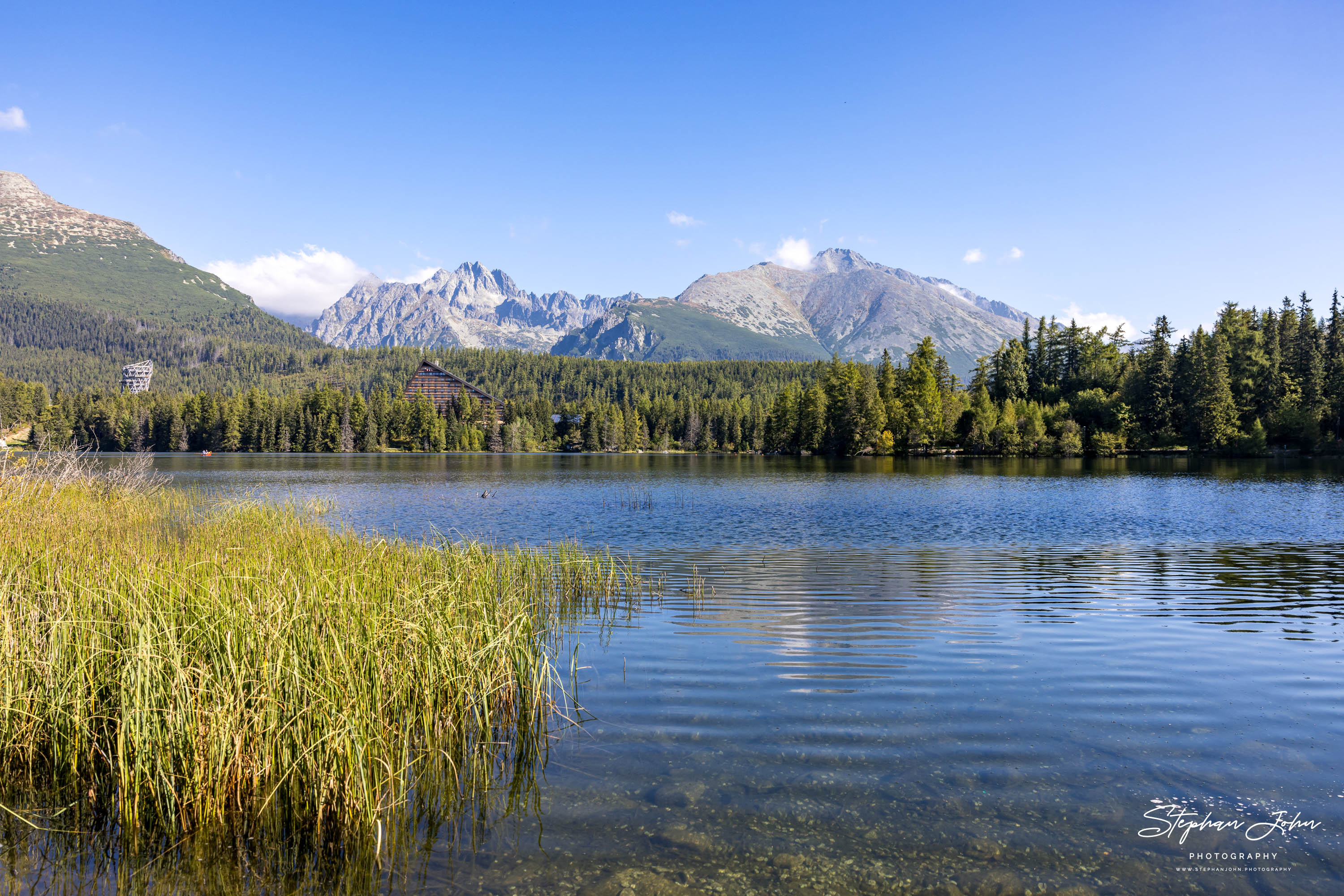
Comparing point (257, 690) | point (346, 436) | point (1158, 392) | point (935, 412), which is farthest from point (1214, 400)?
point (346, 436)

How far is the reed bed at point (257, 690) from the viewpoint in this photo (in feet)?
21.1

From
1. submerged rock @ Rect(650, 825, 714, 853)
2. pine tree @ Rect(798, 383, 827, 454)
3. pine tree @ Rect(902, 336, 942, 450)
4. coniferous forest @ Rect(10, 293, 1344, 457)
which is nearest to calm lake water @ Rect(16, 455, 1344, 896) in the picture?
submerged rock @ Rect(650, 825, 714, 853)

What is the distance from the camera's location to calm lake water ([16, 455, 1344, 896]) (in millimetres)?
6148

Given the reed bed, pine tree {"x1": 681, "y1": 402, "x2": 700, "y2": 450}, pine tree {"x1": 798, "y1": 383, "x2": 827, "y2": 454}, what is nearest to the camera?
the reed bed

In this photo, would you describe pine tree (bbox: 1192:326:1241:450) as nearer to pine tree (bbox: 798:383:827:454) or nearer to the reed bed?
pine tree (bbox: 798:383:827:454)

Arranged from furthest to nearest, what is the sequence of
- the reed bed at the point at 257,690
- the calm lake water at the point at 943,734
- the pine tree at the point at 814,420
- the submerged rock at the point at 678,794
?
the pine tree at the point at 814,420 < the submerged rock at the point at 678,794 < the reed bed at the point at 257,690 < the calm lake water at the point at 943,734

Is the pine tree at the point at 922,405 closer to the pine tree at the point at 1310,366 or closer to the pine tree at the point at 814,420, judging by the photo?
the pine tree at the point at 814,420

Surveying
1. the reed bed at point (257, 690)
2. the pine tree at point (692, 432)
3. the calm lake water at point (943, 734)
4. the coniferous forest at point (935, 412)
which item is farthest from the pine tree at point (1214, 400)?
the reed bed at point (257, 690)

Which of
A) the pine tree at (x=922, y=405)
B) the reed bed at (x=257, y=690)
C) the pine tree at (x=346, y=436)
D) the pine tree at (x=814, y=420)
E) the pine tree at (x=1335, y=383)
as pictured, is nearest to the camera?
the reed bed at (x=257, y=690)

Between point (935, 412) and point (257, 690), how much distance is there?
115m

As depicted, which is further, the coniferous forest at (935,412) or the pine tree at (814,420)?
the pine tree at (814,420)
